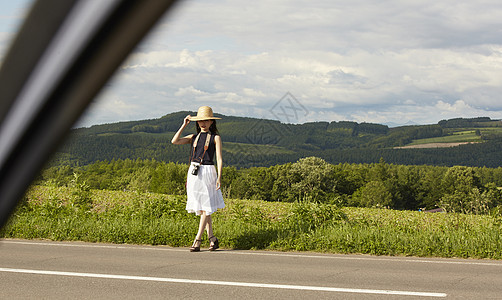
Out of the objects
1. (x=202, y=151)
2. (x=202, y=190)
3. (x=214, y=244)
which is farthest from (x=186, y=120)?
(x=214, y=244)

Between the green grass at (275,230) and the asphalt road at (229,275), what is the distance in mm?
461

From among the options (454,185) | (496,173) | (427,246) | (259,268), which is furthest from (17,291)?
(496,173)

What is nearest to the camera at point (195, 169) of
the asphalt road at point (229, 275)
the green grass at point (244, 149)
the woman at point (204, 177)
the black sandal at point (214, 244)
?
the woman at point (204, 177)

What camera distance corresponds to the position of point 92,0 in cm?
125

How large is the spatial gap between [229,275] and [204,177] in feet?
6.93

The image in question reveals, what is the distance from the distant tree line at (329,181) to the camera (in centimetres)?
9344

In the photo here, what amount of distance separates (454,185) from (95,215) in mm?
117262

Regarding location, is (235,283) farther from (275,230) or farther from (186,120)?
(275,230)

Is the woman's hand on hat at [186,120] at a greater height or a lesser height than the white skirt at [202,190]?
greater

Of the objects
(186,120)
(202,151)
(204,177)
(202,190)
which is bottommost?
(202,190)

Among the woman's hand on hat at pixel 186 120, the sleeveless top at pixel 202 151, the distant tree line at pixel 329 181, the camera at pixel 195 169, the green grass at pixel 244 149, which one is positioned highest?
the green grass at pixel 244 149

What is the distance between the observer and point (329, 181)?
318 feet

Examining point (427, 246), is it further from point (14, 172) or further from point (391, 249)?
point (14, 172)

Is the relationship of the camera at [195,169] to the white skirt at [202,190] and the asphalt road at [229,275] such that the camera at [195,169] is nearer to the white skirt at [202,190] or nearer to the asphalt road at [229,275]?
the white skirt at [202,190]
